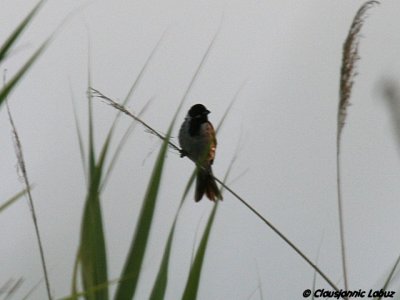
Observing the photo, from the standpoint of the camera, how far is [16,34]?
1.08 metres

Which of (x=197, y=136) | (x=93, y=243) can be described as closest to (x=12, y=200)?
(x=93, y=243)

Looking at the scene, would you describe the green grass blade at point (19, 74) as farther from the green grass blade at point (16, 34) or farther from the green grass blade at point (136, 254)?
the green grass blade at point (136, 254)

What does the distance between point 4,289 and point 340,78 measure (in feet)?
2.34

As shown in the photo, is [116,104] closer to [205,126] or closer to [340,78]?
[340,78]

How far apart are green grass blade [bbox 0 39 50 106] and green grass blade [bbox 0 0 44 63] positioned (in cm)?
3

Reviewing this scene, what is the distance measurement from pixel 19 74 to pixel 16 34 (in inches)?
2.7

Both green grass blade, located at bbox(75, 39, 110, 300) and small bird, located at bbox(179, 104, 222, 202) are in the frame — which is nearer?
green grass blade, located at bbox(75, 39, 110, 300)

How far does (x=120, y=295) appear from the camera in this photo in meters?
1.11

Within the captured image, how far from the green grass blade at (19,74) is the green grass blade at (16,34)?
34mm

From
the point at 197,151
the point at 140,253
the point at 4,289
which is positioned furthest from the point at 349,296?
the point at 197,151

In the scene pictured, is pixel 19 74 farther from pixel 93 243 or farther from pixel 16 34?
pixel 93 243

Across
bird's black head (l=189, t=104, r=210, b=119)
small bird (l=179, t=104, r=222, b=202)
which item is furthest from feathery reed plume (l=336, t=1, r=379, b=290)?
bird's black head (l=189, t=104, r=210, b=119)

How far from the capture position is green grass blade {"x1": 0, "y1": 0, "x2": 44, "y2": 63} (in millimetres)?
1049

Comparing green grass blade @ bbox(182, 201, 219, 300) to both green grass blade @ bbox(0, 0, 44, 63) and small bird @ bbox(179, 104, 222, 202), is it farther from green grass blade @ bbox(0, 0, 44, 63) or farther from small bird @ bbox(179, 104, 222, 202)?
small bird @ bbox(179, 104, 222, 202)
